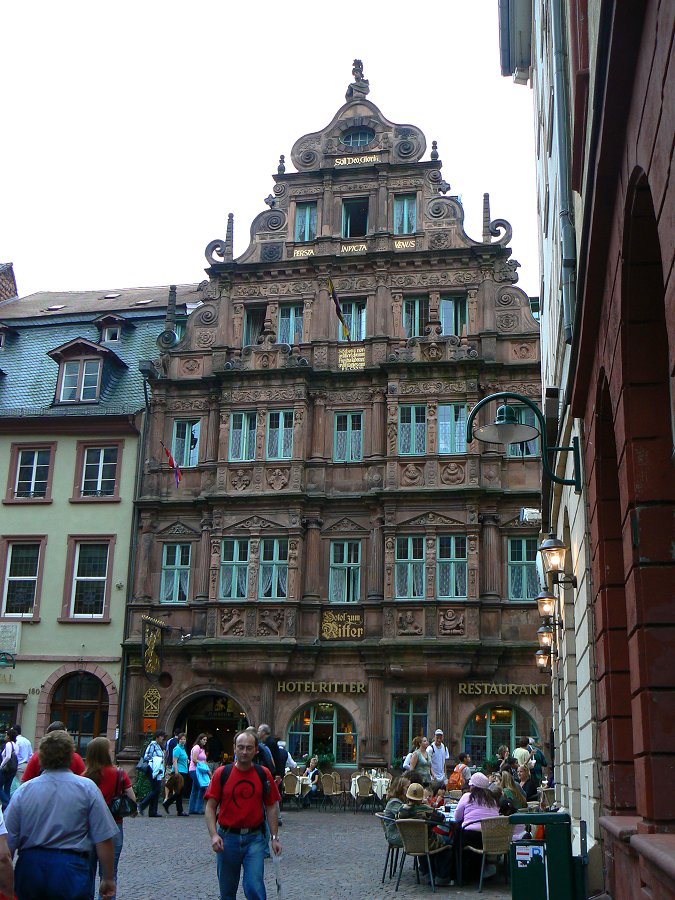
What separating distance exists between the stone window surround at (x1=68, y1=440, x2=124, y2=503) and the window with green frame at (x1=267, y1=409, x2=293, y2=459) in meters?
4.85

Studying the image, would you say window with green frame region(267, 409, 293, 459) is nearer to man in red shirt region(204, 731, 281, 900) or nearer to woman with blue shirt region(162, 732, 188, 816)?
woman with blue shirt region(162, 732, 188, 816)

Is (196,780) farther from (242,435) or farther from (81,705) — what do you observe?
(242,435)

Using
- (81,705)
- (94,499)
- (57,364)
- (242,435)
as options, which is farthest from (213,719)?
(57,364)

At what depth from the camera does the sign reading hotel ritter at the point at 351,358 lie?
3216 centimetres

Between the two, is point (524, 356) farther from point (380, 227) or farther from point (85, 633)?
point (85, 633)

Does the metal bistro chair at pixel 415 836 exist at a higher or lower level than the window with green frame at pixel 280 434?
lower

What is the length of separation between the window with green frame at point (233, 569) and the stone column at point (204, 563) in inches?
18.9

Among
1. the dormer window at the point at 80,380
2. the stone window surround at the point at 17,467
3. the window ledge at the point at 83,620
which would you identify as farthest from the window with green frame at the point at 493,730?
the dormer window at the point at 80,380

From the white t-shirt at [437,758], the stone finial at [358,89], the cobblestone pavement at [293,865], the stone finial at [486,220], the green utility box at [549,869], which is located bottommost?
the cobblestone pavement at [293,865]

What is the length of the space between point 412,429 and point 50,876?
25044 millimetres

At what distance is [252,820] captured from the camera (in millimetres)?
9016

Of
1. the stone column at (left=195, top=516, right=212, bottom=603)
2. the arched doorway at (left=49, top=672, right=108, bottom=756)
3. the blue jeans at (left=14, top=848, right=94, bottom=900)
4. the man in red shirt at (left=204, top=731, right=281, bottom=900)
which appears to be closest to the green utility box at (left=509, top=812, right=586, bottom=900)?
the man in red shirt at (left=204, top=731, right=281, bottom=900)

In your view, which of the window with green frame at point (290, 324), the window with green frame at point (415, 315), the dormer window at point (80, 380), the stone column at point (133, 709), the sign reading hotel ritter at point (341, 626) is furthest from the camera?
the dormer window at point (80, 380)

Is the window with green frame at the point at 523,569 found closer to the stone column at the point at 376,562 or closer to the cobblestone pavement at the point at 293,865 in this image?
the stone column at the point at 376,562
